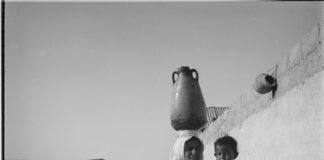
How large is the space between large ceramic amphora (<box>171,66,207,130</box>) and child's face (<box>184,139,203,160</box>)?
535 millimetres

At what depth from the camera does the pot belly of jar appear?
3.74m

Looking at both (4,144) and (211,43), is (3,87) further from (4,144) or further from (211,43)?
(211,43)

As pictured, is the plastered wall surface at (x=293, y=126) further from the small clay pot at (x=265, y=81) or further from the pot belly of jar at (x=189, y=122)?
the pot belly of jar at (x=189, y=122)

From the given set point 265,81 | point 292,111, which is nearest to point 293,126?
point 292,111

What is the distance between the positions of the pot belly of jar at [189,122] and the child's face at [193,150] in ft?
1.69

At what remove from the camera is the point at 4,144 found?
2852 millimetres

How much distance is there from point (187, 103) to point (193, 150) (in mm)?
710

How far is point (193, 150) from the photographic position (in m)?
3.15

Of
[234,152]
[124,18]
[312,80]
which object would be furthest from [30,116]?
[312,80]

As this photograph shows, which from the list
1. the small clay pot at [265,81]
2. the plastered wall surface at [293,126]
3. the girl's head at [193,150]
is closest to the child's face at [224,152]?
the girl's head at [193,150]

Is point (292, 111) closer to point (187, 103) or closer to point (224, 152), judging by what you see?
point (224, 152)

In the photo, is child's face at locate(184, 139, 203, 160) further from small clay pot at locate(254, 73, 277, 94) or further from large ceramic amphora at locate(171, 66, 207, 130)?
small clay pot at locate(254, 73, 277, 94)

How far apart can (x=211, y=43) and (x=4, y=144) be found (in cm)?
181

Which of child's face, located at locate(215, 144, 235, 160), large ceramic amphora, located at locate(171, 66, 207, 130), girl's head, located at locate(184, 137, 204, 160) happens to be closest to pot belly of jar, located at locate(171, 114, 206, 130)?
large ceramic amphora, located at locate(171, 66, 207, 130)
